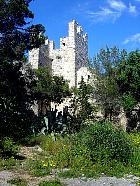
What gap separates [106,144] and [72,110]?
72.1 ft

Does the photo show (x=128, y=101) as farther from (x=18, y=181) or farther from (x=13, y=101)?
(x=18, y=181)

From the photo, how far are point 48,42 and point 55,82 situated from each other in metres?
11.6

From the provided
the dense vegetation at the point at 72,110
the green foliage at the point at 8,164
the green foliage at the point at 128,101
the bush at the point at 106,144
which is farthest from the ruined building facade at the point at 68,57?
the green foliage at the point at 8,164

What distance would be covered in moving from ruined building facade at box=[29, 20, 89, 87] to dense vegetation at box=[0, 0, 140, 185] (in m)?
4.71

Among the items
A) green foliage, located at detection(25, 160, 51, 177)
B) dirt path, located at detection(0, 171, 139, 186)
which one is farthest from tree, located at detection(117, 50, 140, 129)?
dirt path, located at detection(0, 171, 139, 186)

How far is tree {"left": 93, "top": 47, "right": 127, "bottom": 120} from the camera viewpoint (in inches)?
1293

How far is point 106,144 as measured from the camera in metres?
14.2

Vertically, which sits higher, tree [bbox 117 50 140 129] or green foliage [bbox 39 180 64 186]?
tree [bbox 117 50 140 129]

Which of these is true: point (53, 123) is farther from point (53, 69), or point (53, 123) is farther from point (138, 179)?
point (53, 69)

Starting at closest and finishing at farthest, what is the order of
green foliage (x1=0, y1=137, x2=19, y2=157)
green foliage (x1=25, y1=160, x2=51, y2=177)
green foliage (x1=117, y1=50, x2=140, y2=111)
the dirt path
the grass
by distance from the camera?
the dirt path
green foliage (x1=25, y1=160, x2=51, y2=177)
the grass
green foliage (x1=0, y1=137, x2=19, y2=157)
green foliage (x1=117, y1=50, x2=140, y2=111)

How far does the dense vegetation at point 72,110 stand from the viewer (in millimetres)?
14016


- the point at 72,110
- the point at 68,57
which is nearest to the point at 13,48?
the point at 72,110

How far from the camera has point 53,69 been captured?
43.5 meters

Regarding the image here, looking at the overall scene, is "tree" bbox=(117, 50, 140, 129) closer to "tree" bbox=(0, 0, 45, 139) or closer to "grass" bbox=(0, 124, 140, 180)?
"tree" bbox=(0, 0, 45, 139)
